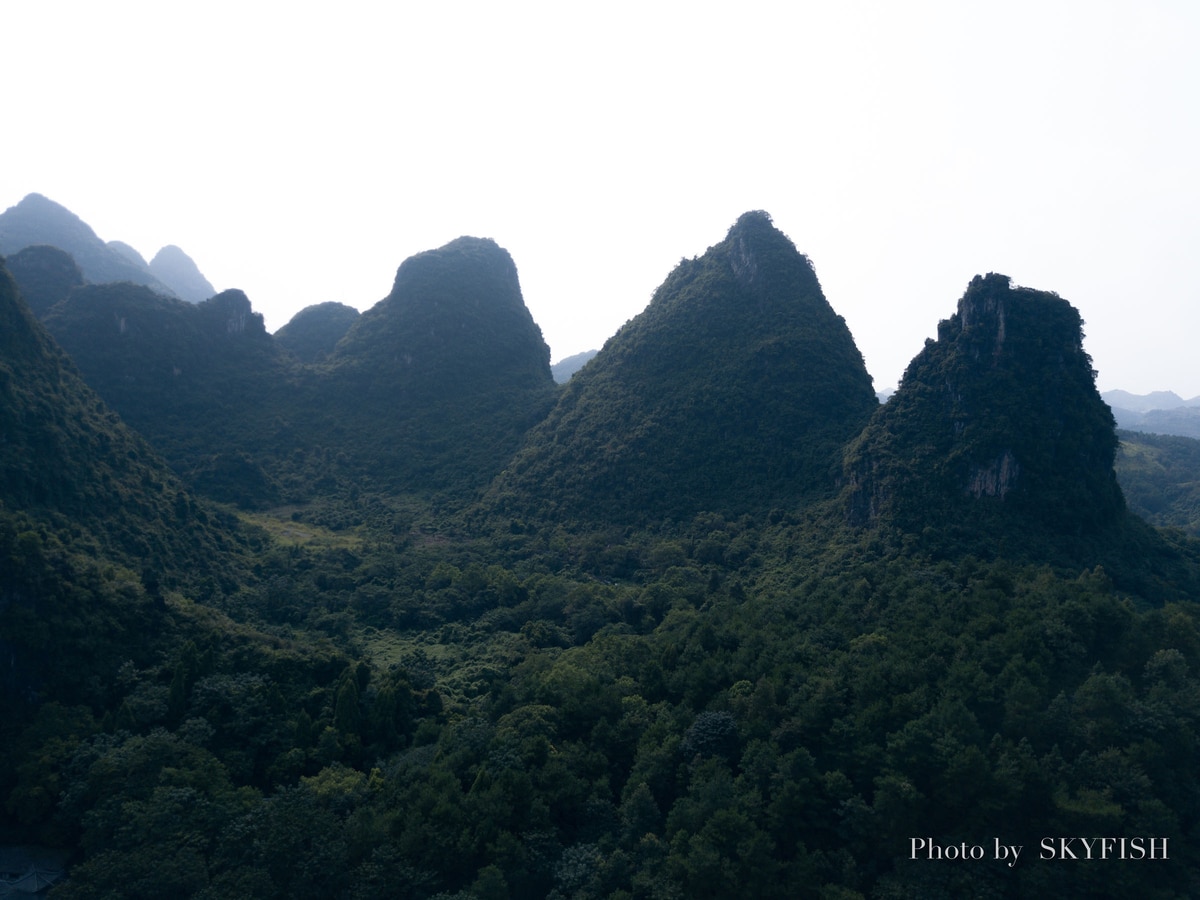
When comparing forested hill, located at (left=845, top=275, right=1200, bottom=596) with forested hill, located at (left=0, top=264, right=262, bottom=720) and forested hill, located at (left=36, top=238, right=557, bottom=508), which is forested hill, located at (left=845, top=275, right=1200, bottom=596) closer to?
forested hill, located at (left=36, top=238, right=557, bottom=508)

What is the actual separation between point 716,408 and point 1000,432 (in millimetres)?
17582

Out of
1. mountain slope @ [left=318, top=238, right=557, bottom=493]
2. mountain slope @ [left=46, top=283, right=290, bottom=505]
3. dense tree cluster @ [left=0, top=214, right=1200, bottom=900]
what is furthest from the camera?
mountain slope @ [left=318, top=238, right=557, bottom=493]

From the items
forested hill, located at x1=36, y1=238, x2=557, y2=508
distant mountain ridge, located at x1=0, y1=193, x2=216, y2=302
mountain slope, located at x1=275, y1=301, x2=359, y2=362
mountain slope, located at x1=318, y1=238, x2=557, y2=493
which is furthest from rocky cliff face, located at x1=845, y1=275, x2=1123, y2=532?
distant mountain ridge, located at x1=0, y1=193, x2=216, y2=302

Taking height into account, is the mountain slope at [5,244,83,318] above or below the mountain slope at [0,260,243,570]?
above

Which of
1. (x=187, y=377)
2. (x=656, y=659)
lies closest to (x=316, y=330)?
(x=187, y=377)

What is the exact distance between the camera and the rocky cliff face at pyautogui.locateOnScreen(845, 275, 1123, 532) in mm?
30406

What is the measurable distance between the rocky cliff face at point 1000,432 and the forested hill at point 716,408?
214 inches

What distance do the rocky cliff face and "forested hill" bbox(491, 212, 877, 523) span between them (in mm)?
5440

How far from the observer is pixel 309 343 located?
3061 inches

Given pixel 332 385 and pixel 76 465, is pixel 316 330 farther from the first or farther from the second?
pixel 76 465

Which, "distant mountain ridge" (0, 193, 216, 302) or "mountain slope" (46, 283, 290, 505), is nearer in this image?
"mountain slope" (46, 283, 290, 505)

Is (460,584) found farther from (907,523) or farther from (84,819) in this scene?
(907,523)

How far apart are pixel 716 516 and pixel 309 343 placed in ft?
186

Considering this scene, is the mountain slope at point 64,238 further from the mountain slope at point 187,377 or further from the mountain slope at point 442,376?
the mountain slope at point 442,376
